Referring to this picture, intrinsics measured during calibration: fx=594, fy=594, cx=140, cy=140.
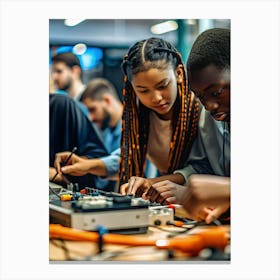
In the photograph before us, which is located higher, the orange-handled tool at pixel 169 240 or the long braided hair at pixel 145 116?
the long braided hair at pixel 145 116

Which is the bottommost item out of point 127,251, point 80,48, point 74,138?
point 127,251

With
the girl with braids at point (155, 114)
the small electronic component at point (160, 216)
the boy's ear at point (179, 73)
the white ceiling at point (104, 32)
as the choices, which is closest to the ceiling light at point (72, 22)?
the white ceiling at point (104, 32)

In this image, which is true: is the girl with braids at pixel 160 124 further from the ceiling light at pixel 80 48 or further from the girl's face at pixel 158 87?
the ceiling light at pixel 80 48

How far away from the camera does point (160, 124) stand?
1.92 m

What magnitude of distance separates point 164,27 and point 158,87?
0.19 m

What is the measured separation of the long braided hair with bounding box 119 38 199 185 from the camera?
1.88 m

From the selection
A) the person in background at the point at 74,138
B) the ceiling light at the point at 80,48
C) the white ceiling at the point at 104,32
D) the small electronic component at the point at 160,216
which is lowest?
the small electronic component at the point at 160,216

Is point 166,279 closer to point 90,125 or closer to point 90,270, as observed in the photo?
point 90,270

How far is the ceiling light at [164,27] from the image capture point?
1.88 metres

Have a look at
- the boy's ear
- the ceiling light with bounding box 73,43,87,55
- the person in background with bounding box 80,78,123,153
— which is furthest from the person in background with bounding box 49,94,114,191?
the boy's ear

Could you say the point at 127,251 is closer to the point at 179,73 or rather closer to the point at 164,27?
the point at 179,73

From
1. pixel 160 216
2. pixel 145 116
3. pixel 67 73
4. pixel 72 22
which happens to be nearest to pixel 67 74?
pixel 67 73

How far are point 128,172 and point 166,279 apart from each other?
1.18 ft
